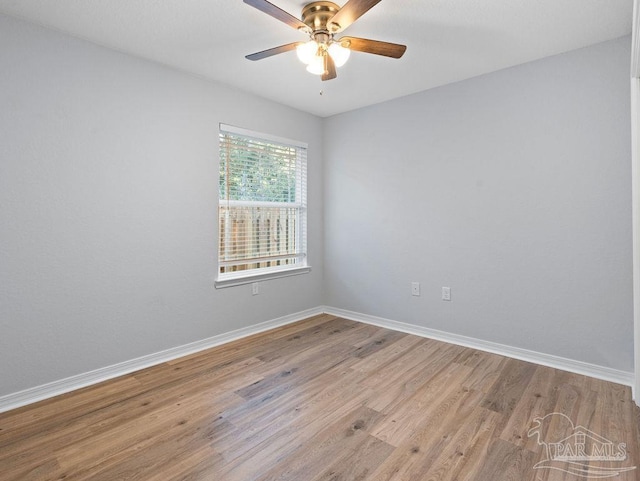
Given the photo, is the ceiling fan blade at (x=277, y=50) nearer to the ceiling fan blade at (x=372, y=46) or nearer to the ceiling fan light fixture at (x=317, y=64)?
the ceiling fan light fixture at (x=317, y=64)

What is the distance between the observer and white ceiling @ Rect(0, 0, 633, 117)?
1.98 m

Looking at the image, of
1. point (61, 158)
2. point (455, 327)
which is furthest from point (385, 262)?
point (61, 158)

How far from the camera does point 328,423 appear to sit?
1.91 meters

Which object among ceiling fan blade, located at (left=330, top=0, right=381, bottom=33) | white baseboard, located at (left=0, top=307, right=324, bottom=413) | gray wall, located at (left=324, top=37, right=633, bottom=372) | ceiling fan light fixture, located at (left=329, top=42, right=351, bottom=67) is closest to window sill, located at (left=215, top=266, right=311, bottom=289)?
white baseboard, located at (left=0, top=307, right=324, bottom=413)

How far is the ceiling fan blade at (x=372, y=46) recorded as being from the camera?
6.41 feet

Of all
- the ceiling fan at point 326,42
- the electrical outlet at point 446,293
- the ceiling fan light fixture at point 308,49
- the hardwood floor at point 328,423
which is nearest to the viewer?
the hardwood floor at point 328,423

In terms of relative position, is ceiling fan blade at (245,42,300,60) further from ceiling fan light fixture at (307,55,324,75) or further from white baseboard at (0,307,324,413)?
white baseboard at (0,307,324,413)

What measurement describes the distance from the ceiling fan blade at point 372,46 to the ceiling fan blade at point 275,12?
0.25 metres

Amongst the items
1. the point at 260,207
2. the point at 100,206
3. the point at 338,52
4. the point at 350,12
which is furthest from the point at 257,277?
the point at 350,12

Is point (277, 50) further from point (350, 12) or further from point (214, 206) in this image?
point (214, 206)

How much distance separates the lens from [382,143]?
3600 mm

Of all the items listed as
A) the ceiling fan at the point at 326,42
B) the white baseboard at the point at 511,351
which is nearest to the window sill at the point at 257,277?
the white baseboard at the point at 511,351

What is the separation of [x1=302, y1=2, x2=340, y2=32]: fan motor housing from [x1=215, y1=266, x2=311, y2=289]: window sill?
2.20m

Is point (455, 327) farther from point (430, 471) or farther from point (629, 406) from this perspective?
point (430, 471)
